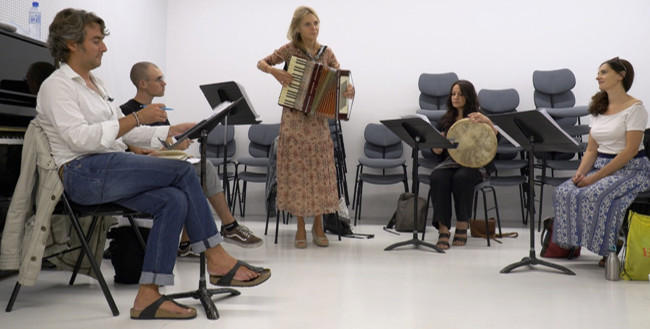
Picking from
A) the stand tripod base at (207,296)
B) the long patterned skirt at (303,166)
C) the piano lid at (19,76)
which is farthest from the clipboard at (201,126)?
the long patterned skirt at (303,166)

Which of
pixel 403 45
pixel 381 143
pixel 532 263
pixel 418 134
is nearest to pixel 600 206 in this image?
pixel 532 263

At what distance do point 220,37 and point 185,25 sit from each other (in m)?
0.44

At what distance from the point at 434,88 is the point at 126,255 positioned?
400 cm

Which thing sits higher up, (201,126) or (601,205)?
(201,126)

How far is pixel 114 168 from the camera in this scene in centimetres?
240

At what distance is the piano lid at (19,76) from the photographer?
3088mm

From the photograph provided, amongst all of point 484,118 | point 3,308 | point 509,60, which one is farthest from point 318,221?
point 509,60

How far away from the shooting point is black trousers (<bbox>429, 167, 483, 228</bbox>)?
14.7 feet

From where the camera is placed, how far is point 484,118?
4.27 meters

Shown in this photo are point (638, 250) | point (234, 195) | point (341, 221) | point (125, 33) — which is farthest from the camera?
point (234, 195)

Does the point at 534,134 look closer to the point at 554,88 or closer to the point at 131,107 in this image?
the point at 131,107

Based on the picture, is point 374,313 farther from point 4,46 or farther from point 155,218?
point 4,46

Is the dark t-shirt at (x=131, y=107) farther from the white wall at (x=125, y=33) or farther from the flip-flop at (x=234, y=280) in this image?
the white wall at (x=125, y=33)

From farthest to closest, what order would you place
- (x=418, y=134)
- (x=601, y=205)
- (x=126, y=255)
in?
(x=418, y=134)
(x=601, y=205)
(x=126, y=255)
